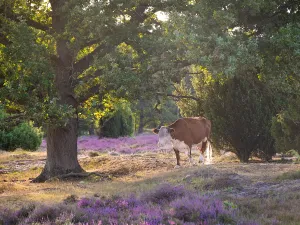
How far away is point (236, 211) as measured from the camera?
8.24m

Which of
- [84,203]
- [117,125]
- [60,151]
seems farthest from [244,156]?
[117,125]

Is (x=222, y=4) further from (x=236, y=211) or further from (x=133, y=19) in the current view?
(x=236, y=211)

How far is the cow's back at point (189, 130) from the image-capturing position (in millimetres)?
21000

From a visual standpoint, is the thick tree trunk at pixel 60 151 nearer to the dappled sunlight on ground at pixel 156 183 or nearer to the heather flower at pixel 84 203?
the dappled sunlight on ground at pixel 156 183

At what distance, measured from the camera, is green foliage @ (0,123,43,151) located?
3175 cm

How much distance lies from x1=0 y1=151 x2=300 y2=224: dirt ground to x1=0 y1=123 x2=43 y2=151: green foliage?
6682mm

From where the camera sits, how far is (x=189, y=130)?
21125mm

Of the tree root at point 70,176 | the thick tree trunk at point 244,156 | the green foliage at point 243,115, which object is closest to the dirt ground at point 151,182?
the tree root at point 70,176

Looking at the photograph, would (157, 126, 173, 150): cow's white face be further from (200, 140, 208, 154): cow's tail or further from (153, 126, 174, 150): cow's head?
(200, 140, 208, 154): cow's tail

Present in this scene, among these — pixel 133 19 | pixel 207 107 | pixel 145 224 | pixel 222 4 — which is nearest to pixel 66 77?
pixel 133 19

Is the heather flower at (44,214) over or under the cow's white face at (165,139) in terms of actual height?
under

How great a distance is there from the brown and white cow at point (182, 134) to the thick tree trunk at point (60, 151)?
4.36 meters

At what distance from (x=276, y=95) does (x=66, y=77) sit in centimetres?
Answer: 1066

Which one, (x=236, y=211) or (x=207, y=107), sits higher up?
(x=207, y=107)
